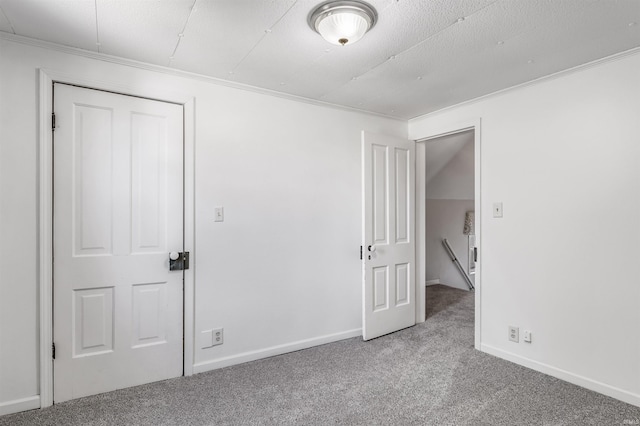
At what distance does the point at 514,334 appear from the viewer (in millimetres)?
2803

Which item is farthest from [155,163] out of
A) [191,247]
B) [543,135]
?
[543,135]

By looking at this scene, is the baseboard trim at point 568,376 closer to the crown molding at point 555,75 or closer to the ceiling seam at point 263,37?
the crown molding at point 555,75

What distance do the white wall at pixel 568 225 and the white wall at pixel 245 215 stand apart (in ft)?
4.09

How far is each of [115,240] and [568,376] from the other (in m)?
3.41

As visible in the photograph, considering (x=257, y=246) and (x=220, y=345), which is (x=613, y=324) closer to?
(x=257, y=246)

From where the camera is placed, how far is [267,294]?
290cm

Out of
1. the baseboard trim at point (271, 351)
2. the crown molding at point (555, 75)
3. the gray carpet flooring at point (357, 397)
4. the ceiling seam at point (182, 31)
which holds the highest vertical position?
the ceiling seam at point (182, 31)

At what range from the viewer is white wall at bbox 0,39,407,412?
6.72 ft

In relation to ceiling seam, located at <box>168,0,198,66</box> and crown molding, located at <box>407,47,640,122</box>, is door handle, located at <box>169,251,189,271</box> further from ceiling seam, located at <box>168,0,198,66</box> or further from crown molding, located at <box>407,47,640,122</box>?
crown molding, located at <box>407,47,640,122</box>

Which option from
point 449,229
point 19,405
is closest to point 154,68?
point 19,405

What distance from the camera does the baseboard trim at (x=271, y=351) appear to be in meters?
2.62

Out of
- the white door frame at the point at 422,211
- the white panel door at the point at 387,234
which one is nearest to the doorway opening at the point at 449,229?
the white door frame at the point at 422,211

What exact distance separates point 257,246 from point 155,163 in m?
1.02

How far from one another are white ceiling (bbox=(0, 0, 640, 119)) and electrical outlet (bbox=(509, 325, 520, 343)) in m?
2.03
